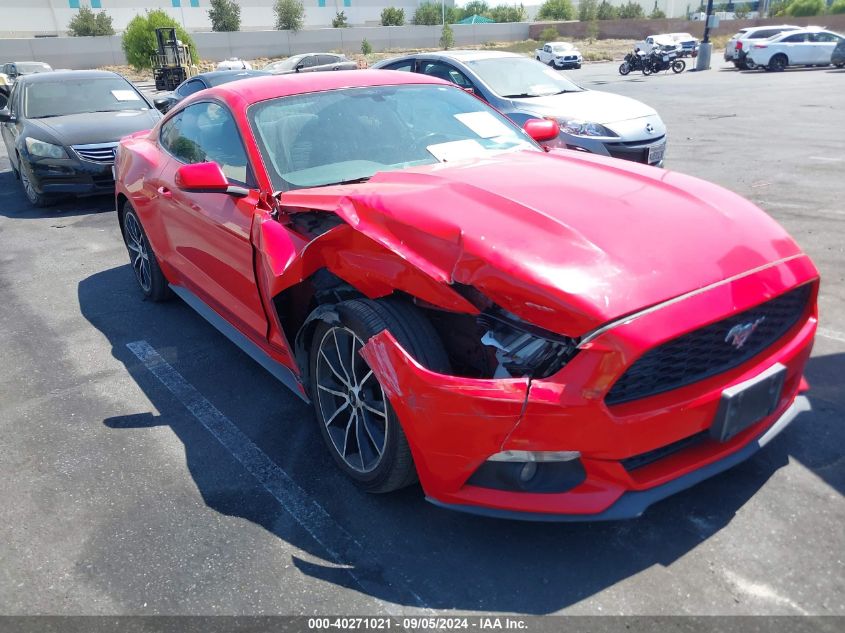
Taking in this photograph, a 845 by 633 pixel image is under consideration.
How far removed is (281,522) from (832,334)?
11.2ft

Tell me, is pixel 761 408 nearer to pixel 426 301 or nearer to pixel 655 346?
pixel 655 346

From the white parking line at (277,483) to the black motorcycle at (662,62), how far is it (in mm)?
29388

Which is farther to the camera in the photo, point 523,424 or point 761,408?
point 761,408

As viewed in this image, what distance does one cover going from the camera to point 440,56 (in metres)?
8.87

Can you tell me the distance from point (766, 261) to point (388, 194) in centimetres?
148

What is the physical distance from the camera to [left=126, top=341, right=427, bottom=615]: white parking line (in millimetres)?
2576

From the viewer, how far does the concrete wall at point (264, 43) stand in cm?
4431

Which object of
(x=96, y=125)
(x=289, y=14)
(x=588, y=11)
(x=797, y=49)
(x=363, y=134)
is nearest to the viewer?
(x=363, y=134)

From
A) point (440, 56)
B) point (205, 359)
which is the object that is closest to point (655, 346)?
point (205, 359)

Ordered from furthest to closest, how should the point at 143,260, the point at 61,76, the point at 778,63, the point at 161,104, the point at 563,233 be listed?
the point at 778,63, the point at 161,104, the point at 61,76, the point at 143,260, the point at 563,233

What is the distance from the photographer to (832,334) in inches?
164

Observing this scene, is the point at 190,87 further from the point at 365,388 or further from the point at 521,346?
the point at 521,346

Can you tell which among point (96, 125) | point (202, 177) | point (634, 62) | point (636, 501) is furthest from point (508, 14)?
point (636, 501)

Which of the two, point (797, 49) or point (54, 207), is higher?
point (797, 49)
